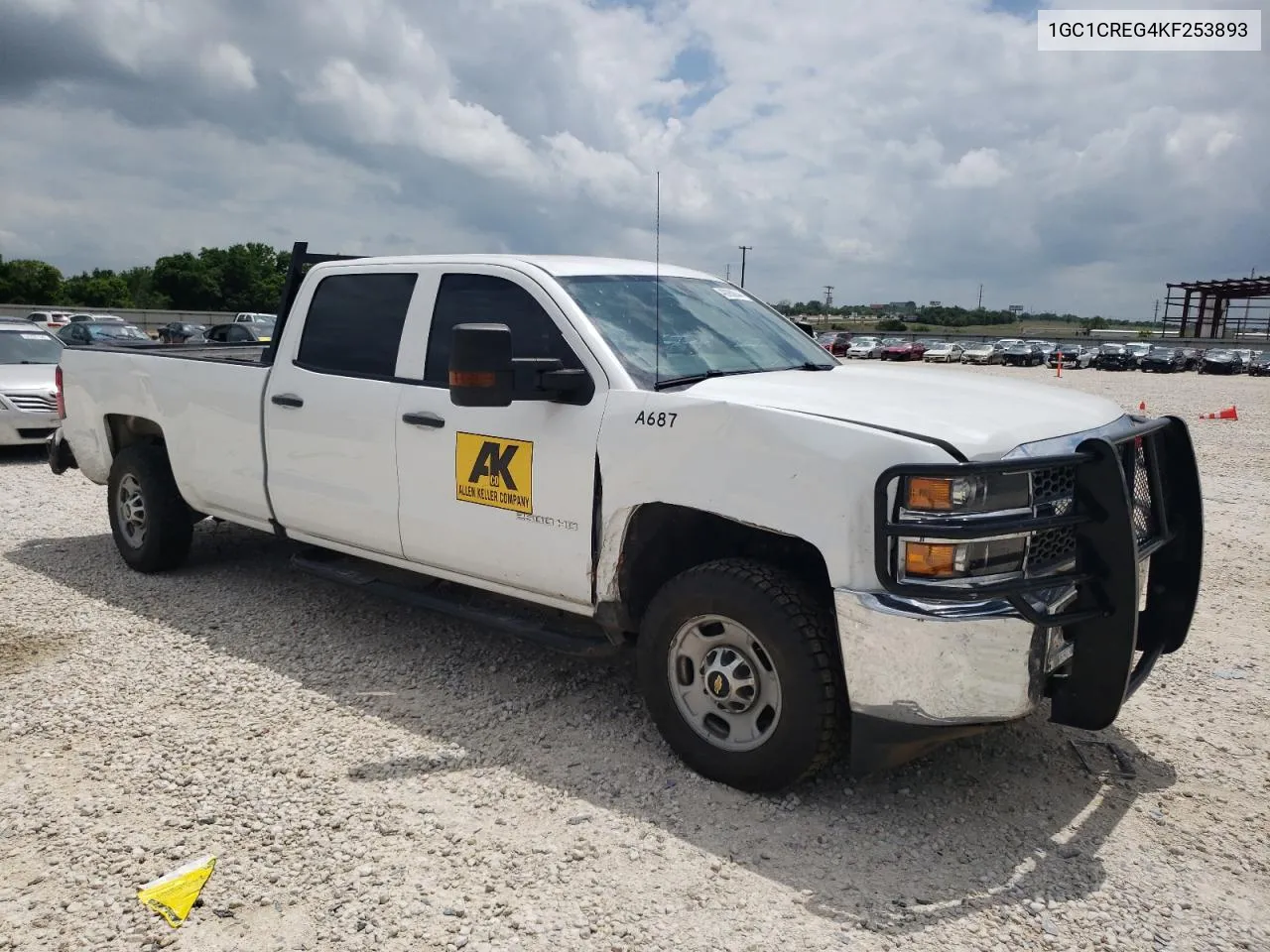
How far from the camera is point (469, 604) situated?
14.4ft

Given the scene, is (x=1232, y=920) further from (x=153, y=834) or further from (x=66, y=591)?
(x=66, y=591)

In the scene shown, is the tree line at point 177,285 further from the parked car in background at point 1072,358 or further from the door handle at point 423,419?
the door handle at point 423,419

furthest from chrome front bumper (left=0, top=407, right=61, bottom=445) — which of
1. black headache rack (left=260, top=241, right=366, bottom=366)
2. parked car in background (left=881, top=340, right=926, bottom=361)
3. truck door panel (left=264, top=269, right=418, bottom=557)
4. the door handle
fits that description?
parked car in background (left=881, top=340, right=926, bottom=361)

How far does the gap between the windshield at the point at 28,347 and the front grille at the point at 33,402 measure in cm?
98

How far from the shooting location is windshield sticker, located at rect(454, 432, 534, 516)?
12.7 feet

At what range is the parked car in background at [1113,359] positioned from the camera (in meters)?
48.4

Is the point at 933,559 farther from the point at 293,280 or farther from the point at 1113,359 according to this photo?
the point at 1113,359

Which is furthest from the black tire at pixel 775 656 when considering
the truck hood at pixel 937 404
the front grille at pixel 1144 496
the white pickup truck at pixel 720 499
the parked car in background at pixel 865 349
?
the parked car in background at pixel 865 349

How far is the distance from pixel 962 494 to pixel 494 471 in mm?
1894

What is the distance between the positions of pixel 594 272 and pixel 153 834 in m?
2.72

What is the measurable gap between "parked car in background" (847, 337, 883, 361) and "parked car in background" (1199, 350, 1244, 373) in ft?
58.7

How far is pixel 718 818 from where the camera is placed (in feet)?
10.8

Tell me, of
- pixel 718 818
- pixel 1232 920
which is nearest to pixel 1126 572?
pixel 1232 920

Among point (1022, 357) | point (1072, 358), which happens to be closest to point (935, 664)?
point (1022, 357)
